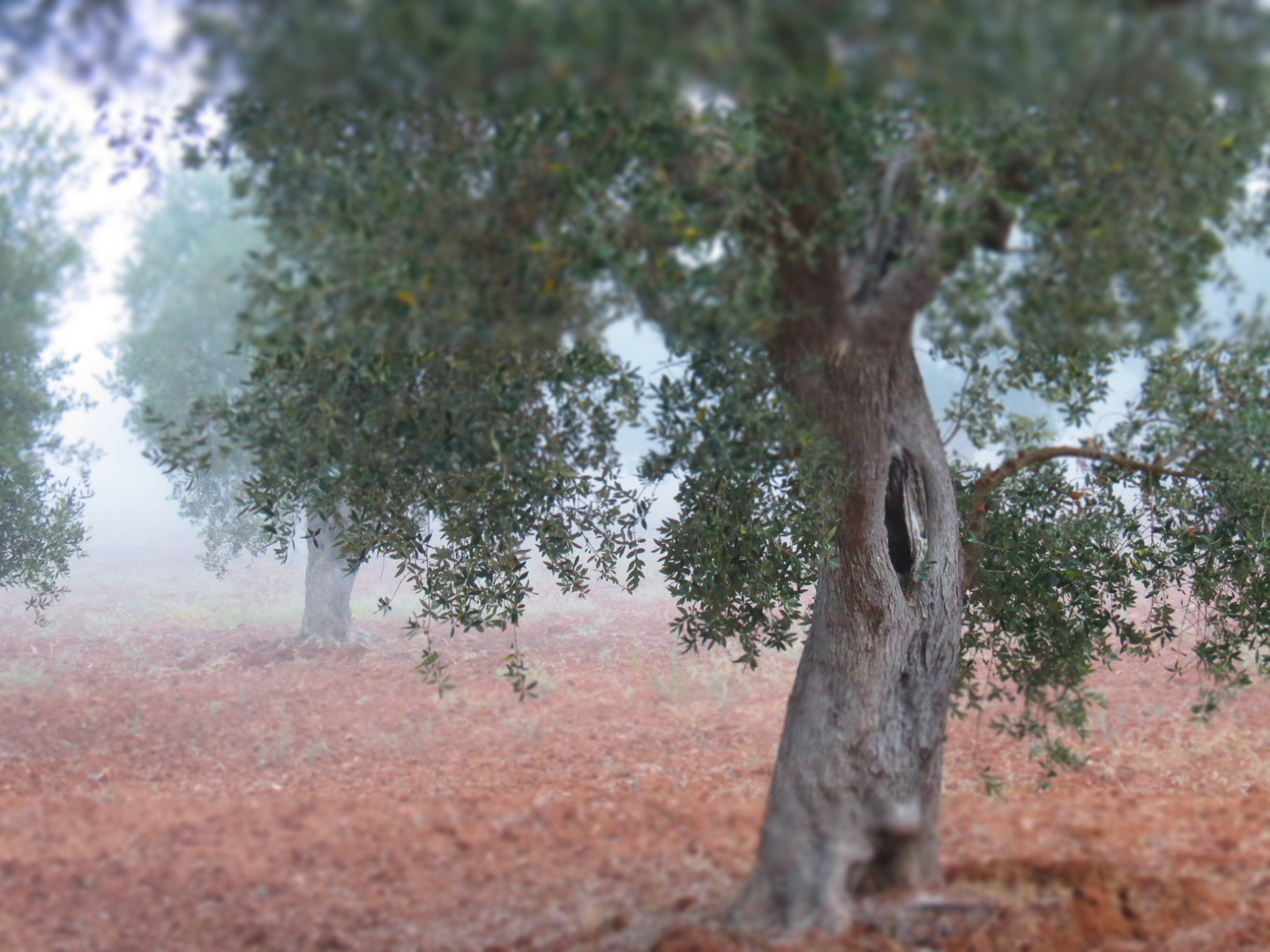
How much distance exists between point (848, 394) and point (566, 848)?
537 cm

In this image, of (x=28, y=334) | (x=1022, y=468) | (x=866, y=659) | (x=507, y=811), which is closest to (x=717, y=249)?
(x=866, y=659)

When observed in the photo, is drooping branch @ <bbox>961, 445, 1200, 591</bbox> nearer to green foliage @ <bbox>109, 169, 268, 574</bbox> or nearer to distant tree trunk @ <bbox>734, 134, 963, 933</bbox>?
distant tree trunk @ <bbox>734, 134, 963, 933</bbox>

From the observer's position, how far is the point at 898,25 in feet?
14.5

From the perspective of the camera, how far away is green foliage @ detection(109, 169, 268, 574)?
2695cm

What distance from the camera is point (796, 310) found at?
21.3 ft

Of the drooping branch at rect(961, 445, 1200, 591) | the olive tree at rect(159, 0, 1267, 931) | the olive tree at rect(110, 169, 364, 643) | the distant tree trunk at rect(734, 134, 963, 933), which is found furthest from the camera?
the olive tree at rect(110, 169, 364, 643)

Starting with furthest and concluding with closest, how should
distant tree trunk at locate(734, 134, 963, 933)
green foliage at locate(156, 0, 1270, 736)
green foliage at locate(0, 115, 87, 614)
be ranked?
green foliage at locate(0, 115, 87, 614), distant tree trunk at locate(734, 134, 963, 933), green foliage at locate(156, 0, 1270, 736)

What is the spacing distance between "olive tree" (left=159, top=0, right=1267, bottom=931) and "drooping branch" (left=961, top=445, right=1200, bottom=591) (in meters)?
0.04

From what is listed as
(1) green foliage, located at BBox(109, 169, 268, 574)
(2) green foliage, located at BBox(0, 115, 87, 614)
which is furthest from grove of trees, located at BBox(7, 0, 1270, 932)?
(1) green foliage, located at BBox(109, 169, 268, 574)

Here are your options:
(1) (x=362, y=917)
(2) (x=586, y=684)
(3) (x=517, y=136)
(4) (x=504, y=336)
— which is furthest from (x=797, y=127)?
(2) (x=586, y=684)

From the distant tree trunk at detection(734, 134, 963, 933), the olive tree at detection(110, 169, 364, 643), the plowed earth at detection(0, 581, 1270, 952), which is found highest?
the olive tree at detection(110, 169, 364, 643)

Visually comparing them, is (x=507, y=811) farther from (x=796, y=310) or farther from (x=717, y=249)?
(x=717, y=249)

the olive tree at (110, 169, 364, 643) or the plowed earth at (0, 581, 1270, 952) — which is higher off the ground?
the olive tree at (110, 169, 364, 643)

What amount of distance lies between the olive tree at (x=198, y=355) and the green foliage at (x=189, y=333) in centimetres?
3
